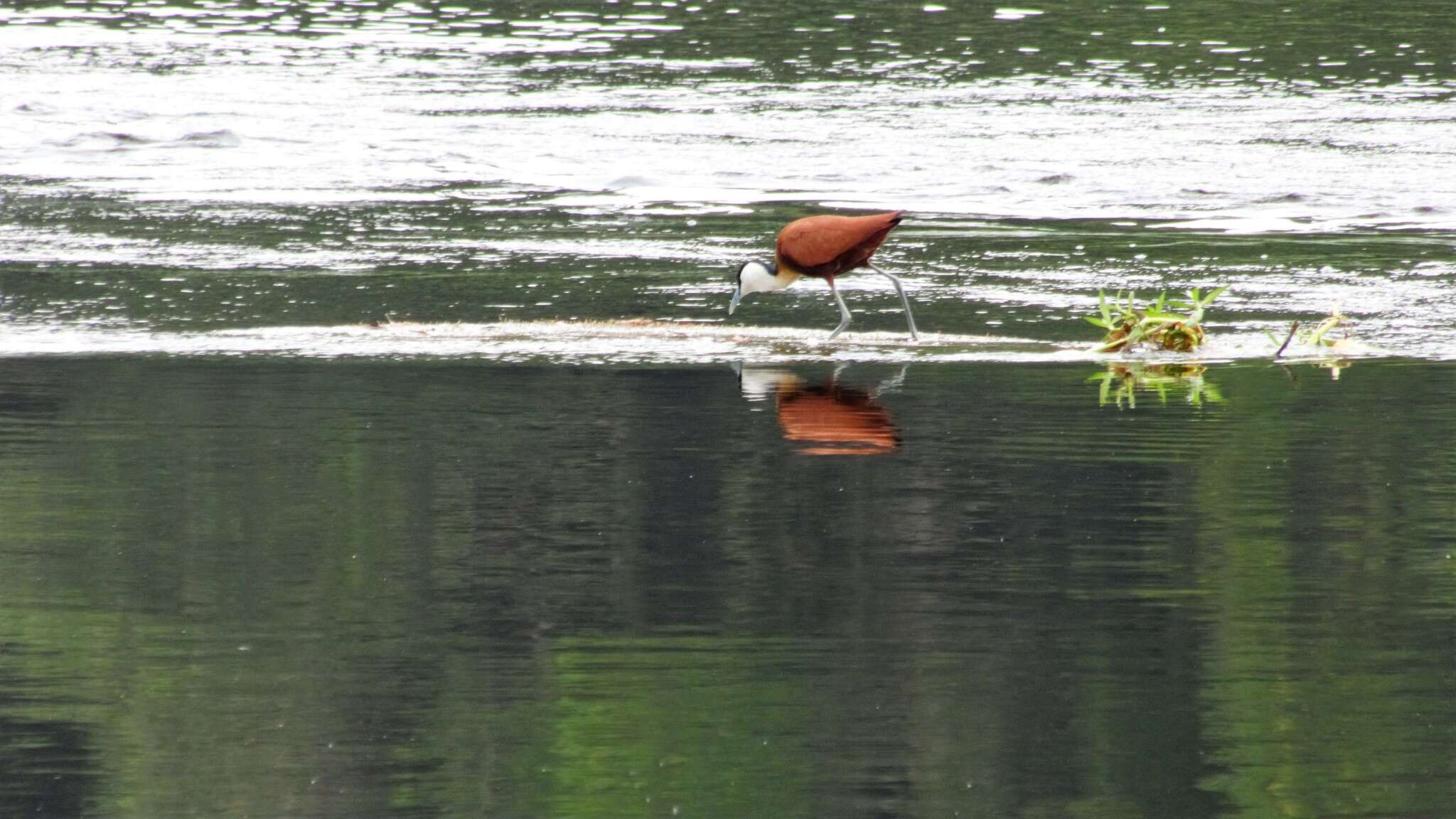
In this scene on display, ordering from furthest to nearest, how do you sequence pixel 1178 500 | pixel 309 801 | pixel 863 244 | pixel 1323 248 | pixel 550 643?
1. pixel 1323 248
2. pixel 863 244
3. pixel 1178 500
4. pixel 550 643
5. pixel 309 801

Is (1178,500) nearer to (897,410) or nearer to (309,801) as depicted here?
(897,410)

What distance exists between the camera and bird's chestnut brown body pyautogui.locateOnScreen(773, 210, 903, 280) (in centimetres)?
1159

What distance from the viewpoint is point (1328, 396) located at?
10.0 m

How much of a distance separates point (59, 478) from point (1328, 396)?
519 centimetres

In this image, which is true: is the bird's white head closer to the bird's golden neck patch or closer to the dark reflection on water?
the bird's golden neck patch

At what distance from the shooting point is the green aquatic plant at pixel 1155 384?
995 cm

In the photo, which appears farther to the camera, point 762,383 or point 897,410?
point 762,383

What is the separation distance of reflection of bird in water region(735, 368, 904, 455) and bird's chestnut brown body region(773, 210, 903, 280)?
103 cm

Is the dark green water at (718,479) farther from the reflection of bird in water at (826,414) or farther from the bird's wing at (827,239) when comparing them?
the bird's wing at (827,239)

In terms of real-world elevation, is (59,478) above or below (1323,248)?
Result: above

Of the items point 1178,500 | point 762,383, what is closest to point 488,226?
point 762,383

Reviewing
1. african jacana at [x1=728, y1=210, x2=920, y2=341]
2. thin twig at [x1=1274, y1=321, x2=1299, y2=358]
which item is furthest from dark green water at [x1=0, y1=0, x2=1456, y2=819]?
african jacana at [x1=728, y1=210, x2=920, y2=341]

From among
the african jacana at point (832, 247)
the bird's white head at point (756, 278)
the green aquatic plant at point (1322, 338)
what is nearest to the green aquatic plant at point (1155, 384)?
the green aquatic plant at point (1322, 338)

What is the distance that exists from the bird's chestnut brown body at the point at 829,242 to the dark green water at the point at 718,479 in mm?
444
